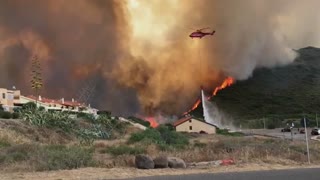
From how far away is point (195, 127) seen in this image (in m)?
106

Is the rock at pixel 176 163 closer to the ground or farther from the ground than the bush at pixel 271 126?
closer to the ground

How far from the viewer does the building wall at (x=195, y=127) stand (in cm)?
10525

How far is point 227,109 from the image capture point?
170 m

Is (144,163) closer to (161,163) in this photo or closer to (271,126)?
(161,163)

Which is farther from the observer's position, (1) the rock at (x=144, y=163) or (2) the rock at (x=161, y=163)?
(2) the rock at (x=161, y=163)

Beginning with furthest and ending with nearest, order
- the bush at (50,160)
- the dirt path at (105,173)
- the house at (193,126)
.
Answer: the house at (193,126), the bush at (50,160), the dirt path at (105,173)

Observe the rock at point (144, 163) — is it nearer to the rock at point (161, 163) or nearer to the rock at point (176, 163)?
the rock at point (161, 163)

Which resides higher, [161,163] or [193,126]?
[193,126]

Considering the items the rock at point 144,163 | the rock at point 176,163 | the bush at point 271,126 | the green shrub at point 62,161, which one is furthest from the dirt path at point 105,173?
the bush at point 271,126

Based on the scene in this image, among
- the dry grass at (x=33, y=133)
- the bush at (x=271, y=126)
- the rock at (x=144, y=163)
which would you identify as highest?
the bush at (x=271, y=126)

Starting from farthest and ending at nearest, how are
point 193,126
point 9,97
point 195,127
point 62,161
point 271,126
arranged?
point 271,126
point 9,97
point 193,126
point 195,127
point 62,161

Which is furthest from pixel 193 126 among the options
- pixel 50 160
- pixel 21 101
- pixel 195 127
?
pixel 50 160

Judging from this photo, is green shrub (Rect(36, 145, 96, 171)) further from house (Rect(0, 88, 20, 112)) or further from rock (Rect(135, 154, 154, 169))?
house (Rect(0, 88, 20, 112))

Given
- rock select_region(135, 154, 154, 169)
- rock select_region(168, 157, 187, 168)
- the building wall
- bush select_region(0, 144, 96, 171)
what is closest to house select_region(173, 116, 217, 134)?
the building wall
